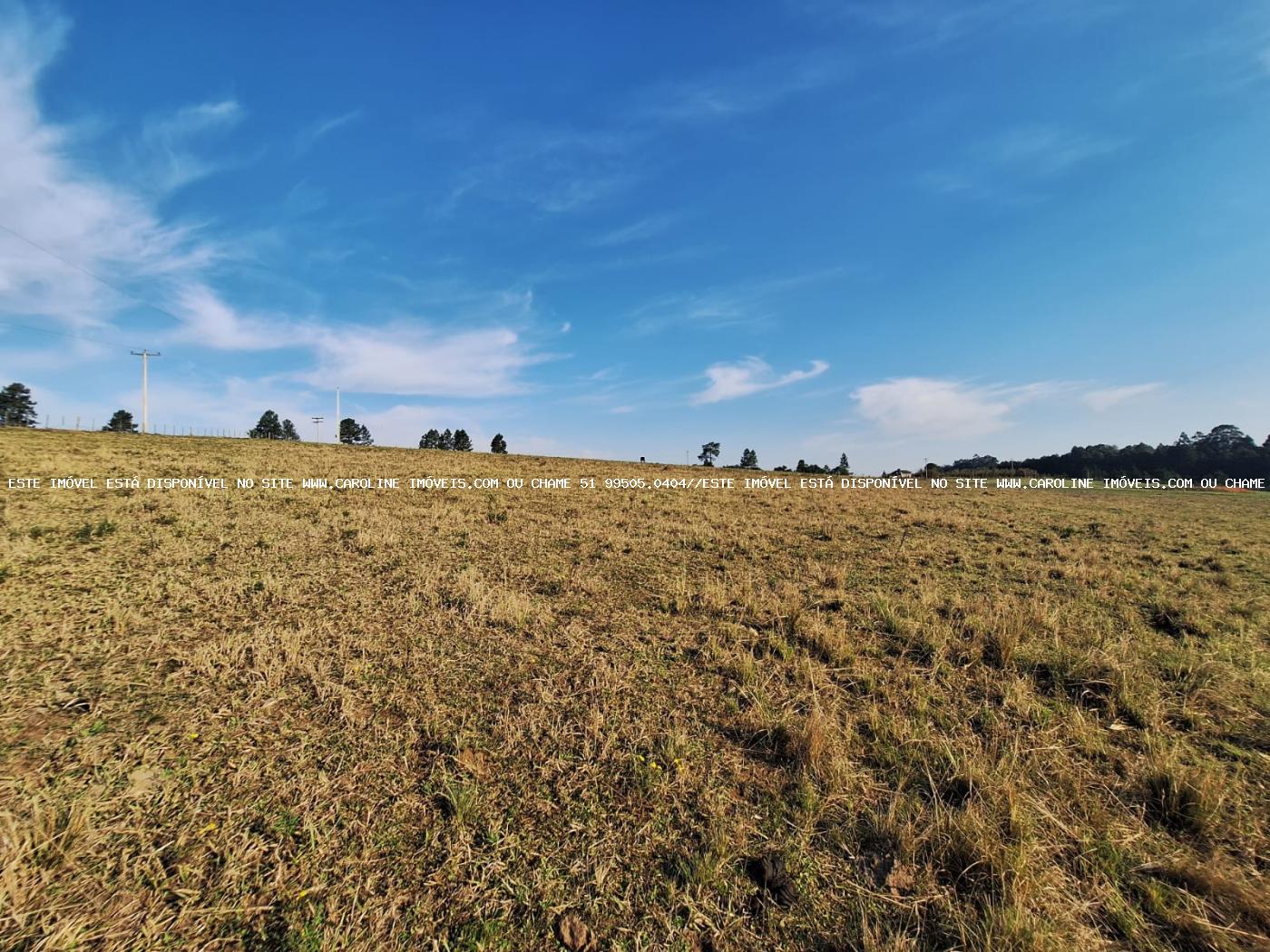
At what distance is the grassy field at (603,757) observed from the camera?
3143 millimetres

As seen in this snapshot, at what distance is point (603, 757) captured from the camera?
4.62 metres

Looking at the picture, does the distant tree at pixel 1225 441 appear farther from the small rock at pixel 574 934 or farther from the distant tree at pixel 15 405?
the distant tree at pixel 15 405

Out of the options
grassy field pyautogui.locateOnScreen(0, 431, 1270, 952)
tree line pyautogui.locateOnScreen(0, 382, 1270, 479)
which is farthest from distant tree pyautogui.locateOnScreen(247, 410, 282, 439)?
grassy field pyautogui.locateOnScreen(0, 431, 1270, 952)

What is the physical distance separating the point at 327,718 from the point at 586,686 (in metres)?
2.79

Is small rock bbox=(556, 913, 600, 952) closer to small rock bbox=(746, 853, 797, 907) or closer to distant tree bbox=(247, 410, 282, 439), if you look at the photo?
small rock bbox=(746, 853, 797, 907)

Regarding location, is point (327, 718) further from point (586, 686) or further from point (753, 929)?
point (753, 929)

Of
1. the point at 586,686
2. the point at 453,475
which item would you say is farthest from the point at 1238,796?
the point at 453,475

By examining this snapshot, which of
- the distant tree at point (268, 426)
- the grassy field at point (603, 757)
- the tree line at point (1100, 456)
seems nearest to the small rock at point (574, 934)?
the grassy field at point (603, 757)

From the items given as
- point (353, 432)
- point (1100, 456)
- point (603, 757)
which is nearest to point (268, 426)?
point (353, 432)

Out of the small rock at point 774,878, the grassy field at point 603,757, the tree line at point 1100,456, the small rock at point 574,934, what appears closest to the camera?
the small rock at point 574,934

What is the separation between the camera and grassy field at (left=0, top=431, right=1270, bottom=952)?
3.14 metres

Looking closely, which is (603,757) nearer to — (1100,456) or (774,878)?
(774,878)

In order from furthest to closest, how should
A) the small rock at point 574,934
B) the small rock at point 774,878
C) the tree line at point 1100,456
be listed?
the tree line at point 1100,456
the small rock at point 774,878
the small rock at point 574,934

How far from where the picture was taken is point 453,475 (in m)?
28.5
